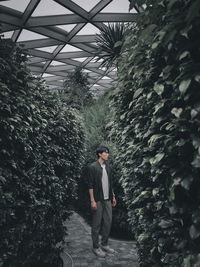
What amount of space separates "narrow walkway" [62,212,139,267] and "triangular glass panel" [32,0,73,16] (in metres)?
7.11

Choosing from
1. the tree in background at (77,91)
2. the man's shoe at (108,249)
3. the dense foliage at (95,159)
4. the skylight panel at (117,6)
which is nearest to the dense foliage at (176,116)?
the dense foliage at (95,159)

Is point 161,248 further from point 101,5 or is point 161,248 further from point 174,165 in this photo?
point 101,5

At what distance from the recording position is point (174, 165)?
1.43m

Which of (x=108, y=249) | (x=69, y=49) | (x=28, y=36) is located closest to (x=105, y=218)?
(x=108, y=249)

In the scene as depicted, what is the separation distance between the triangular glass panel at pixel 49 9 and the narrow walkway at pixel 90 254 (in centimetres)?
711

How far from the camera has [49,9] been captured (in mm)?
7574

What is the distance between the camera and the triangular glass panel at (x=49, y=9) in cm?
712

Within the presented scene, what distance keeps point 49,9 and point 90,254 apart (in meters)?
A: 7.68

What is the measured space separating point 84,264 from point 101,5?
7984 millimetres

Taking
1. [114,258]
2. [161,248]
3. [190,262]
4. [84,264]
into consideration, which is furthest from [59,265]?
[190,262]

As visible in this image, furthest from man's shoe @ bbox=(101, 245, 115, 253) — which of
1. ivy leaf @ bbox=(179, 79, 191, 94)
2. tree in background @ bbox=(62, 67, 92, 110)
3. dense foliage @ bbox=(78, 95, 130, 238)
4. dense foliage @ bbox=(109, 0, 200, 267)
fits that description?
tree in background @ bbox=(62, 67, 92, 110)

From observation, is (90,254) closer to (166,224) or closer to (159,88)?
(166,224)

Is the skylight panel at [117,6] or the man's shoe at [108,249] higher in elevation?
the skylight panel at [117,6]

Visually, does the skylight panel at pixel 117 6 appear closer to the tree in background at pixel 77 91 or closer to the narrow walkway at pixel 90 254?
the tree in background at pixel 77 91
